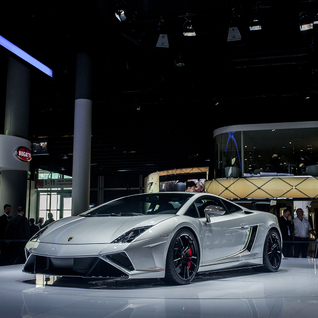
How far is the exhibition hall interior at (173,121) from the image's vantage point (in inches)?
158

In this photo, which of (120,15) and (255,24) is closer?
(120,15)

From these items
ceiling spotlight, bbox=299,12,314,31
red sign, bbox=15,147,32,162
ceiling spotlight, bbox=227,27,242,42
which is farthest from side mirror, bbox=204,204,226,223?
red sign, bbox=15,147,32,162

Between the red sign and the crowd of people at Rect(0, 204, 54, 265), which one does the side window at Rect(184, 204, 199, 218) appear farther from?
the red sign

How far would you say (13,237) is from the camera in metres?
9.09

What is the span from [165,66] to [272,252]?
27.0 ft

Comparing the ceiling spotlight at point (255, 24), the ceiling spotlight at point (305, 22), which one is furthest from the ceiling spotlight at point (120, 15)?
the ceiling spotlight at point (305, 22)

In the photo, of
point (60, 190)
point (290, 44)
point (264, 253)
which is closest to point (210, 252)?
point (264, 253)

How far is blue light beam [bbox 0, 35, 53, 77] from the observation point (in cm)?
879

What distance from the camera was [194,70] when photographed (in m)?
13.3

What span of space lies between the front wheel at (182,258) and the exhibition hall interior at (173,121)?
0.05m

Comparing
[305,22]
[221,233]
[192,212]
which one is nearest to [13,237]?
[192,212]

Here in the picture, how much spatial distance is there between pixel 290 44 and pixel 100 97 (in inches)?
299

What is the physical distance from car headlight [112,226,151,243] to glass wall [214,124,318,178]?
488 inches

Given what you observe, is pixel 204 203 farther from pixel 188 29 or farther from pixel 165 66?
pixel 165 66
